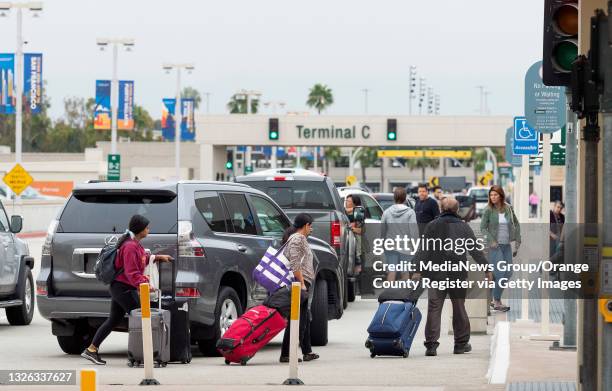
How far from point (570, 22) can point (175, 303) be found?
18.7 feet

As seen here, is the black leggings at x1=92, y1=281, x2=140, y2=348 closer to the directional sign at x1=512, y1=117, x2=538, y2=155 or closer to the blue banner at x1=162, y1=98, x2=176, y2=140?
the directional sign at x1=512, y1=117, x2=538, y2=155

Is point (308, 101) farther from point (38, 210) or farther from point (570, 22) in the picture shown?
point (570, 22)

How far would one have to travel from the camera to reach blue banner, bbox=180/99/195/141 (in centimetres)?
7556

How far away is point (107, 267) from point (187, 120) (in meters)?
A: 62.4

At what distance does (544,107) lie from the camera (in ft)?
57.3

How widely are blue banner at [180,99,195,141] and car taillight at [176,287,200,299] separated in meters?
60.2

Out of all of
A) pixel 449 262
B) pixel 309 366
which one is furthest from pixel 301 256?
pixel 449 262

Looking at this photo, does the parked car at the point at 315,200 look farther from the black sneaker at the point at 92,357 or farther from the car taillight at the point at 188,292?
the black sneaker at the point at 92,357

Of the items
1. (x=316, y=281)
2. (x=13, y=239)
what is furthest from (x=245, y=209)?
(x=13, y=239)

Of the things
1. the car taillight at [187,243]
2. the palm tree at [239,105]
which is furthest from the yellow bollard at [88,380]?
the palm tree at [239,105]

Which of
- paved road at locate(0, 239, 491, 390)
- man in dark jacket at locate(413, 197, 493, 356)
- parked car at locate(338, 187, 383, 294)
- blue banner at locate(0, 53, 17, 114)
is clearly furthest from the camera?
blue banner at locate(0, 53, 17, 114)

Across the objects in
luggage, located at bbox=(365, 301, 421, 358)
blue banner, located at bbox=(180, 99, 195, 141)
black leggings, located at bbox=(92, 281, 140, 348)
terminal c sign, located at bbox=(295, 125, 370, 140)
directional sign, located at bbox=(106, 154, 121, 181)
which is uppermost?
blue banner, located at bbox=(180, 99, 195, 141)

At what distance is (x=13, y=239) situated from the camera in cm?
2006

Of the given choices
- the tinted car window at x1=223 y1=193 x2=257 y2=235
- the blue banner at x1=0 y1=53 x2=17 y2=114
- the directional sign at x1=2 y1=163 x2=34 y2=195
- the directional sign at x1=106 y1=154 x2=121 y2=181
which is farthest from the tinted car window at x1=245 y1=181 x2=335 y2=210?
the directional sign at x1=106 y1=154 x2=121 y2=181
